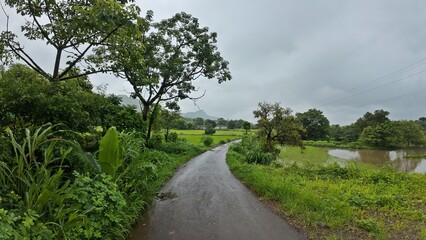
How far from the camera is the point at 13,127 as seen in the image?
4.70m

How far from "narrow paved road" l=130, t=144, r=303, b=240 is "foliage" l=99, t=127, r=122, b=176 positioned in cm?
133

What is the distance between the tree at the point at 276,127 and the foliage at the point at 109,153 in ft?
42.1

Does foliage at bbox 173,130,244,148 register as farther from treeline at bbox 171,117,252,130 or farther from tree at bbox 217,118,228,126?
tree at bbox 217,118,228,126

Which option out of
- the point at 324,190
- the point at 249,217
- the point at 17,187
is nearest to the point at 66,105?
the point at 17,187

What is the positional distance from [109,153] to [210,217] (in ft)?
8.57

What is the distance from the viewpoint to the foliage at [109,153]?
210 inches

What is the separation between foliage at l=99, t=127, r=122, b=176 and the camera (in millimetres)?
5340

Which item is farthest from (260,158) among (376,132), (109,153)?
(376,132)

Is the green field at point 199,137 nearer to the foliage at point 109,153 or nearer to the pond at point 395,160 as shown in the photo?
the pond at point 395,160

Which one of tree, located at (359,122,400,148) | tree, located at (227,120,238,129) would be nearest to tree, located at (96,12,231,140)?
tree, located at (359,122,400,148)

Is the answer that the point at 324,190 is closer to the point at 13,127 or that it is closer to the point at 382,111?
the point at 13,127

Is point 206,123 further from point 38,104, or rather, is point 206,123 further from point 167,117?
point 38,104

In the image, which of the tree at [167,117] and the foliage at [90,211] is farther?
the tree at [167,117]

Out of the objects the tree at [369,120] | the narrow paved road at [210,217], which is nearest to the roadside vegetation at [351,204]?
the narrow paved road at [210,217]
